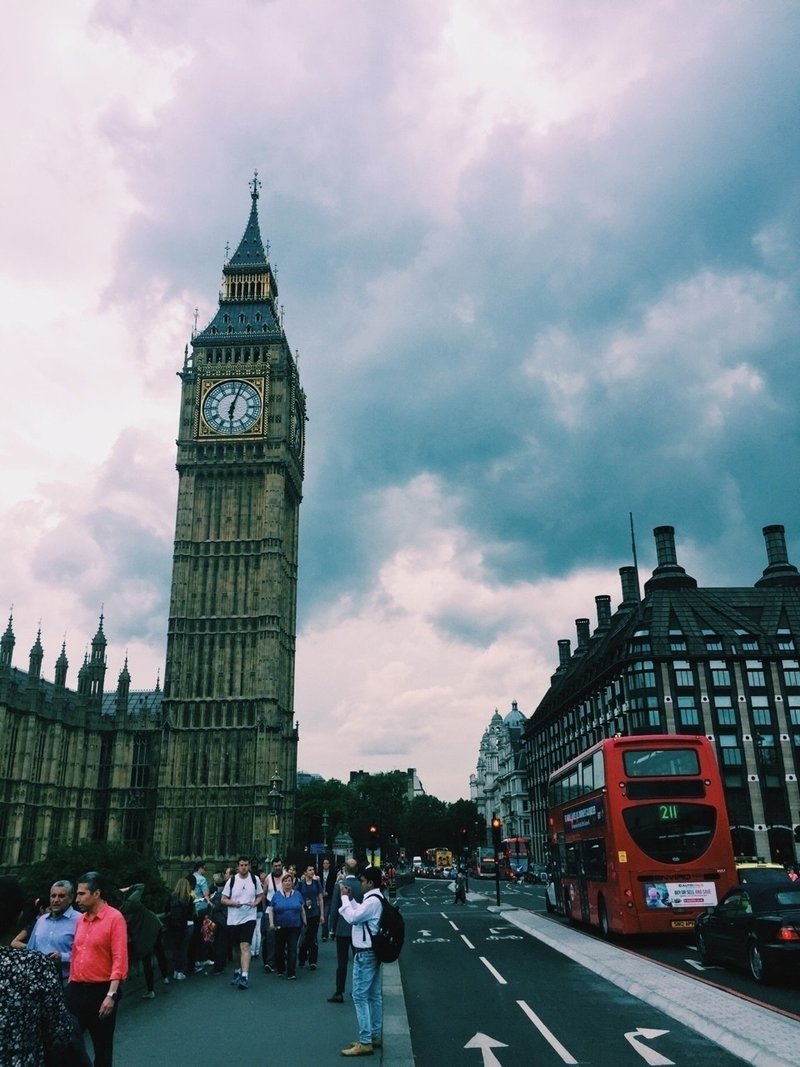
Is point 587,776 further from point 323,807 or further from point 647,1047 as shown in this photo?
point 323,807

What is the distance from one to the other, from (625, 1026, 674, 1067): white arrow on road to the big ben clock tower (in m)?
59.6

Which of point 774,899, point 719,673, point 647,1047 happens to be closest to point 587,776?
point 774,899

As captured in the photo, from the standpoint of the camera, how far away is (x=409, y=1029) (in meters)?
11.4

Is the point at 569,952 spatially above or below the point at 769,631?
below

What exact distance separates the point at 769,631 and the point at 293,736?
142 ft

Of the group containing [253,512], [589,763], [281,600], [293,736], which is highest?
[253,512]

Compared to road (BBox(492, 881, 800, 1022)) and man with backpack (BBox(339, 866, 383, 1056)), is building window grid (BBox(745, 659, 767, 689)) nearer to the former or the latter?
road (BBox(492, 881, 800, 1022))

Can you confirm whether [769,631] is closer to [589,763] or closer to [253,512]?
[253,512]

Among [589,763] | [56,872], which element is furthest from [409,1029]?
[56,872]

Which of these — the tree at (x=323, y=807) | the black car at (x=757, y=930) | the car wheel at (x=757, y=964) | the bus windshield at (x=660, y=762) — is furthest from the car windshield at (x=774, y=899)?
the tree at (x=323, y=807)

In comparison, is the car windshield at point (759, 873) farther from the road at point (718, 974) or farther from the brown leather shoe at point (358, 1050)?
the brown leather shoe at point (358, 1050)

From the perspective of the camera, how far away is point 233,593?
260 ft

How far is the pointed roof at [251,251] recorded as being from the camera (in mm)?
95250

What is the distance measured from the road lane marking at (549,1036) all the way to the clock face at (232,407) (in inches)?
2935
